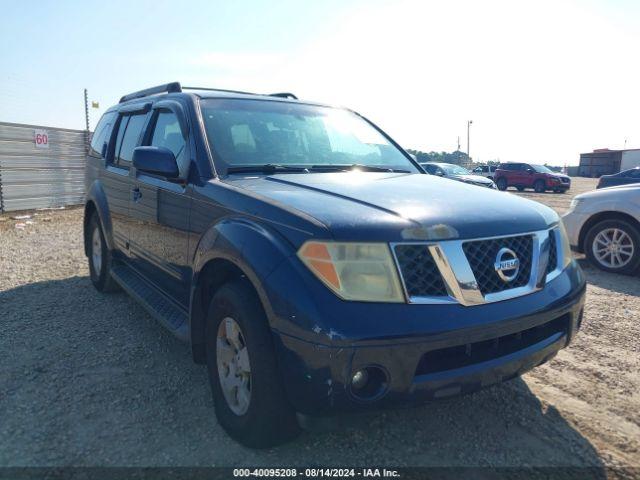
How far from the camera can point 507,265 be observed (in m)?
2.26

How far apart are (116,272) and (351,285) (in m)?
3.17

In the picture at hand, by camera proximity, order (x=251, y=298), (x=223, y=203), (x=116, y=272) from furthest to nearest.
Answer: (x=116, y=272) < (x=223, y=203) < (x=251, y=298)

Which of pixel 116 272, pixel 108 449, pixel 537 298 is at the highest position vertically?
pixel 537 298

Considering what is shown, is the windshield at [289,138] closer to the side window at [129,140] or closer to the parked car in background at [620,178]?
the side window at [129,140]

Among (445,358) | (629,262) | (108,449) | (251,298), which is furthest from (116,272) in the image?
(629,262)

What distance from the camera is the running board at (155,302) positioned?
3030 mm

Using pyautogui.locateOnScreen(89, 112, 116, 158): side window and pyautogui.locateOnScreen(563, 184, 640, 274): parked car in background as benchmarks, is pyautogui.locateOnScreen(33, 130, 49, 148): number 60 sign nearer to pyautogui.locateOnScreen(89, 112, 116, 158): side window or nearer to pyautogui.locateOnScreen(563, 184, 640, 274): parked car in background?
pyautogui.locateOnScreen(89, 112, 116, 158): side window

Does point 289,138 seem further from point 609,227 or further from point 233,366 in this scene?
point 609,227

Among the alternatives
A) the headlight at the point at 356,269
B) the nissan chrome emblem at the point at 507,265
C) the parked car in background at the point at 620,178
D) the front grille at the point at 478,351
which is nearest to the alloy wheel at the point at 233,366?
the headlight at the point at 356,269

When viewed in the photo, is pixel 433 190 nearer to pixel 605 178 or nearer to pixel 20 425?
pixel 20 425

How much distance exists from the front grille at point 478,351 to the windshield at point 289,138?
1.63 meters

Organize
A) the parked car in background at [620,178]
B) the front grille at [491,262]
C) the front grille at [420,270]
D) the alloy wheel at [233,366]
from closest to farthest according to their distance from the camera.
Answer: the front grille at [420,270] < the front grille at [491,262] < the alloy wheel at [233,366] < the parked car in background at [620,178]

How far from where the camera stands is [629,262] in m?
6.04

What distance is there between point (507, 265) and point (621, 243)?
15.9 feet
